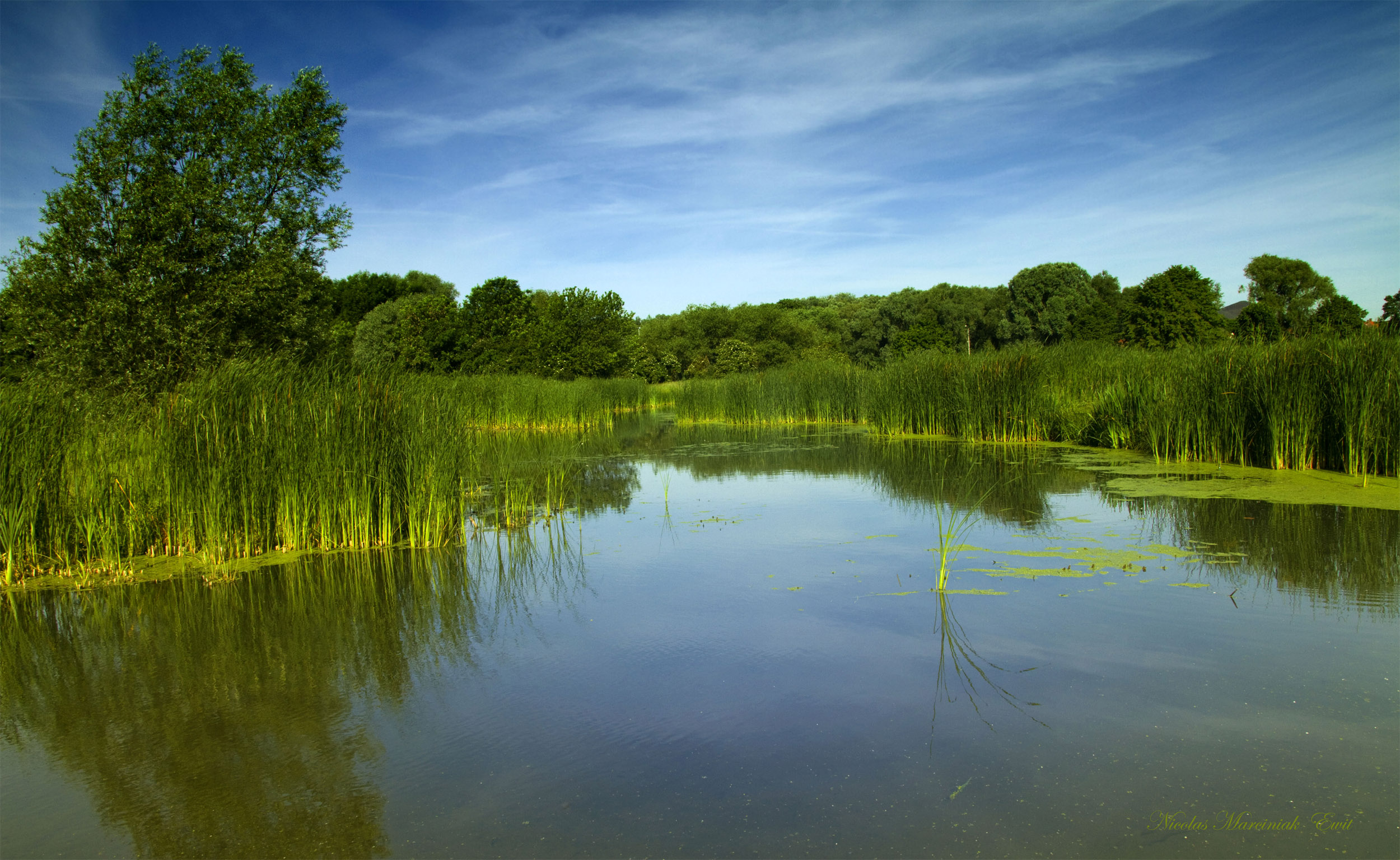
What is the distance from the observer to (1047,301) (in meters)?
44.4

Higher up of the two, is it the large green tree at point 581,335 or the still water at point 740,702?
the large green tree at point 581,335

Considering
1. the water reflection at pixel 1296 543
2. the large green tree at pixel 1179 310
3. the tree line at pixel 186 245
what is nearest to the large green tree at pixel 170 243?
the tree line at pixel 186 245

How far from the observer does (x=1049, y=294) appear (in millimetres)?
44375

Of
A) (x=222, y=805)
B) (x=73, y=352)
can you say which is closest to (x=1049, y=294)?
(x=73, y=352)

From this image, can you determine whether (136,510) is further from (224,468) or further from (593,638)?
(593,638)

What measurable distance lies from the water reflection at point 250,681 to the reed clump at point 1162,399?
7.63 meters

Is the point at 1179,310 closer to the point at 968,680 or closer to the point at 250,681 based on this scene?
the point at 968,680

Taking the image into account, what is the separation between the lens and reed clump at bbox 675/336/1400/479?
7.84 m

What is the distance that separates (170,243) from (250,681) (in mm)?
11006

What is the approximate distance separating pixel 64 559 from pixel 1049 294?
46107 millimetres

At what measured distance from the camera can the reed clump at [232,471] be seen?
580 cm

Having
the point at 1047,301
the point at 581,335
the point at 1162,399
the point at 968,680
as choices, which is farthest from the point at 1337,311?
the point at 968,680

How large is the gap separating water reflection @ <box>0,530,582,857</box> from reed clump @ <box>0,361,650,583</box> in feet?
1.54

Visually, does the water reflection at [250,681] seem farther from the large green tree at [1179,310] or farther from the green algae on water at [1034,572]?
the large green tree at [1179,310]
